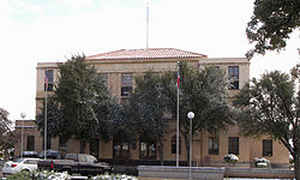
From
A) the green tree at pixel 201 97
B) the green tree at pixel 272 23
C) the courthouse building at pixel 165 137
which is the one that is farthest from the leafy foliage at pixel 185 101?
the green tree at pixel 272 23

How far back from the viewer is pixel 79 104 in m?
44.0

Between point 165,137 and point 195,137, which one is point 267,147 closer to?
point 195,137

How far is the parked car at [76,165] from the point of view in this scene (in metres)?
30.8

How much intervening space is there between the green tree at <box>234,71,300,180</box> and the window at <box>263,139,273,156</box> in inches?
360

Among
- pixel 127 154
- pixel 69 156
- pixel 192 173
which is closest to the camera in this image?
pixel 192 173

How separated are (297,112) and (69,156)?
17921mm

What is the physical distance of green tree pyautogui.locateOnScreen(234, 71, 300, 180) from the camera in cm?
3747

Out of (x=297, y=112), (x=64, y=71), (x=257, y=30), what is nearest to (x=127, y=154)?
(x=64, y=71)

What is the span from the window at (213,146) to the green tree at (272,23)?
30871 mm

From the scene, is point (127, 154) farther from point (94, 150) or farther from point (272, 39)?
point (272, 39)

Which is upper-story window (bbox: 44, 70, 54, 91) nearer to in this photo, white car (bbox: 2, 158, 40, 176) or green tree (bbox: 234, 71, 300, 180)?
white car (bbox: 2, 158, 40, 176)

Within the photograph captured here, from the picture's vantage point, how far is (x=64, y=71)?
44.6 m

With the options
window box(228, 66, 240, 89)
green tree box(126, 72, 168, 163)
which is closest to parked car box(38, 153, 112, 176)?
green tree box(126, 72, 168, 163)

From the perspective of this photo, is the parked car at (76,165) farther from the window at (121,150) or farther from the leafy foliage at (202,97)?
the window at (121,150)
